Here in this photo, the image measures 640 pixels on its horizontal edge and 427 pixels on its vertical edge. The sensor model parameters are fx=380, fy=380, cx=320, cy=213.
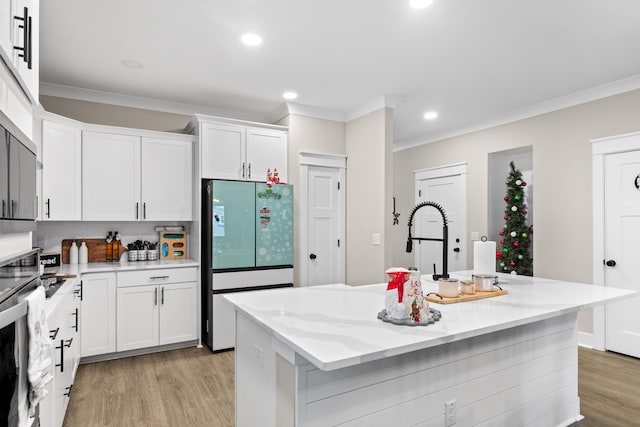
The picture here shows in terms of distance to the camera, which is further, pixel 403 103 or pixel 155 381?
pixel 403 103

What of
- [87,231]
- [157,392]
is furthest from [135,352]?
[87,231]

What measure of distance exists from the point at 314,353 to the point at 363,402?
19.3 inches

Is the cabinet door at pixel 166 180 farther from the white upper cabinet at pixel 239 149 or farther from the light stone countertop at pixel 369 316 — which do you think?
the light stone countertop at pixel 369 316

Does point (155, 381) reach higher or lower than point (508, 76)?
lower

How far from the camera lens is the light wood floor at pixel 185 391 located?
258 cm

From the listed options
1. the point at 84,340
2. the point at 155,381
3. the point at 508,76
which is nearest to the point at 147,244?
the point at 84,340

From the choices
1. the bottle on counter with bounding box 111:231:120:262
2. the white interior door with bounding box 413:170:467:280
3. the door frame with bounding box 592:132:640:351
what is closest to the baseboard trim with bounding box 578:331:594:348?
the door frame with bounding box 592:132:640:351

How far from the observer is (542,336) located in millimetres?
2273

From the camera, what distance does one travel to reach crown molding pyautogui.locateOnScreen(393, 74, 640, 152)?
366 cm

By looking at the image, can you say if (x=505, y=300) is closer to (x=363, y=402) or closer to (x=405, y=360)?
(x=405, y=360)

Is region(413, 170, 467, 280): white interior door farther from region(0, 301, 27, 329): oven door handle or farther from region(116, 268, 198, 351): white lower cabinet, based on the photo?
region(0, 301, 27, 329): oven door handle

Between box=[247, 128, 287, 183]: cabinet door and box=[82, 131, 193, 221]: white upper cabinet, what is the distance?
659 mm

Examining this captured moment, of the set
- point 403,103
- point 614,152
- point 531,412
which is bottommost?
point 531,412

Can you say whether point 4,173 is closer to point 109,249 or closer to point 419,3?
point 419,3
